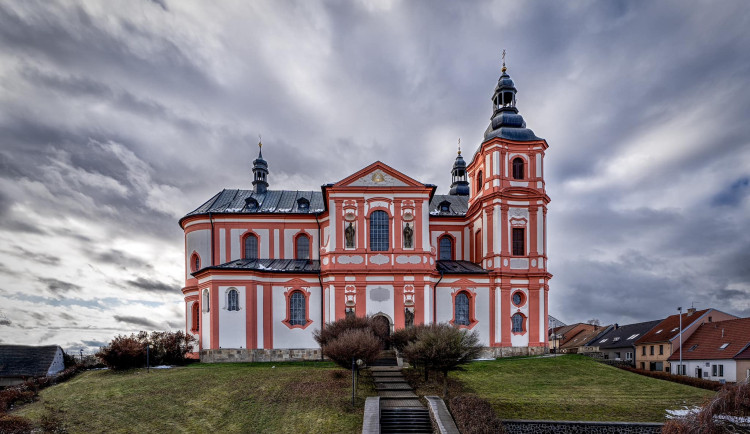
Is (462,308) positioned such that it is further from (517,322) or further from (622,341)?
(622,341)

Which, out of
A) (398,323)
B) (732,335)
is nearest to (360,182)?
(398,323)

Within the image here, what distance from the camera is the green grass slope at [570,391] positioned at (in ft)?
61.3

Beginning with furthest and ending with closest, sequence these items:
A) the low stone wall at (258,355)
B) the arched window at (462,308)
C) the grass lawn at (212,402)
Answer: the arched window at (462,308) → the low stone wall at (258,355) → the grass lawn at (212,402)

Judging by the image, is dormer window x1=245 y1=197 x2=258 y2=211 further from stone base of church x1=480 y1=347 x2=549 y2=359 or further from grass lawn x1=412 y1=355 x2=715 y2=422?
stone base of church x1=480 y1=347 x2=549 y2=359

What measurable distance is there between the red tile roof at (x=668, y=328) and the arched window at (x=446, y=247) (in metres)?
22.6

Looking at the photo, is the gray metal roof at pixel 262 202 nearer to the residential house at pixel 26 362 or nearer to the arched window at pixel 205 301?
the arched window at pixel 205 301

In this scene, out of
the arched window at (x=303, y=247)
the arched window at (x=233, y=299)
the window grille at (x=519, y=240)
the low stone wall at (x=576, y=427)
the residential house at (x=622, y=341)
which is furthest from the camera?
the residential house at (x=622, y=341)

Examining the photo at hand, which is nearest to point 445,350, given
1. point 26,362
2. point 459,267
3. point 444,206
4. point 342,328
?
point 342,328

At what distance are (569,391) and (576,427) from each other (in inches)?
212

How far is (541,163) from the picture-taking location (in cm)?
3472

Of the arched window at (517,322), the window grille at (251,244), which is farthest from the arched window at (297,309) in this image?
the arched window at (517,322)

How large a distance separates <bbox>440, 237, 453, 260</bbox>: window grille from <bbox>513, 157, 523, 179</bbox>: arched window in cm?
770

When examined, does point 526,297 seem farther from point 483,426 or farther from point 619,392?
point 483,426

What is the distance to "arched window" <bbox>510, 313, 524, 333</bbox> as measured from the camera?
33.3 metres
